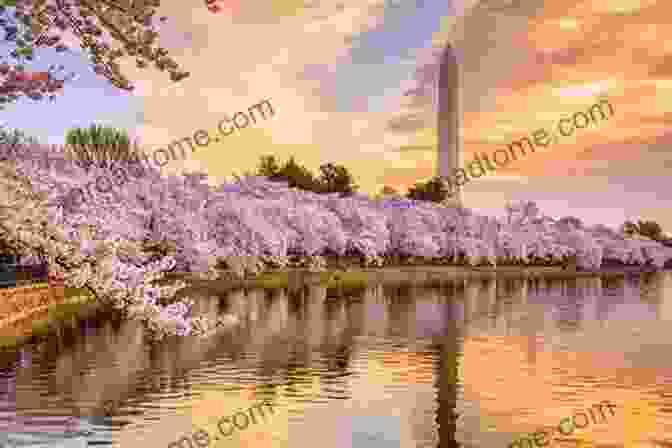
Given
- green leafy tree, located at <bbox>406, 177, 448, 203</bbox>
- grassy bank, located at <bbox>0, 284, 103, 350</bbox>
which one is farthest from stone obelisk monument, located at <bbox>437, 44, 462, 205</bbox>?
grassy bank, located at <bbox>0, 284, 103, 350</bbox>

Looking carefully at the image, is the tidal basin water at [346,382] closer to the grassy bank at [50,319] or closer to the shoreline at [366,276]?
the grassy bank at [50,319]

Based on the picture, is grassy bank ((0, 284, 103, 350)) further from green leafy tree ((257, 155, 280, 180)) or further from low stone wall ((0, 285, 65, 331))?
green leafy tree ((257, 155, 280, 180))

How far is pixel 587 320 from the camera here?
55438mm

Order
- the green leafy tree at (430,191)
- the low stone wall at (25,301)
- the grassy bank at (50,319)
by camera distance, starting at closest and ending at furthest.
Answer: the grassy bank at (50,319), the low stone wall at (25,301), the green leafy tree at (430,191)

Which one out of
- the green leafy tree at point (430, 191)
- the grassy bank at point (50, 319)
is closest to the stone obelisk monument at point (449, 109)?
the green leafy tree at point (430, 191)

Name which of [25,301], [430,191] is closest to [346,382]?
[25,301]

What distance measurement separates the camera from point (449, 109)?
14188 cm

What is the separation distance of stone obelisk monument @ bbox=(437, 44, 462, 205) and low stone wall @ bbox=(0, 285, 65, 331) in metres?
93.8

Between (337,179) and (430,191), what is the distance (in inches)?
674

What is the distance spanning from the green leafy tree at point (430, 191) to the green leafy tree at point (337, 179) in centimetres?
1196

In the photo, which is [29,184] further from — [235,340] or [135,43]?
[235,340]

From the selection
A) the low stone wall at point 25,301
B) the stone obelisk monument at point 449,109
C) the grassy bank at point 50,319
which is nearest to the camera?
the grassy bank at point 50,319

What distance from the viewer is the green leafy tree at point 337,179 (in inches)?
6029

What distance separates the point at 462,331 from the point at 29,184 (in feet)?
118
